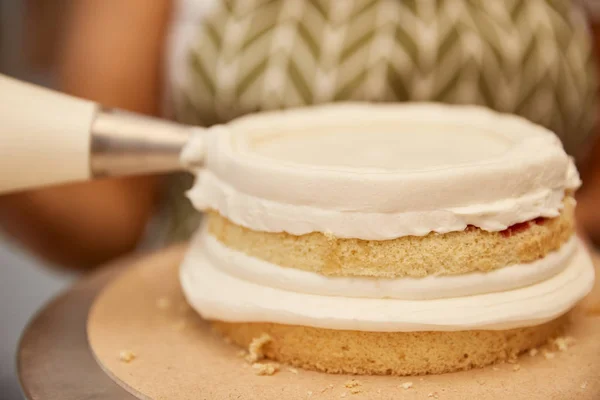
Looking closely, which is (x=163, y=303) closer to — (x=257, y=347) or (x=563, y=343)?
(x=257, y=347)

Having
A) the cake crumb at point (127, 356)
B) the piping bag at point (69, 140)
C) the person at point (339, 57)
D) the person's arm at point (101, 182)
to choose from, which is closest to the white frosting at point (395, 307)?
the cake crumb at point (127, 356)

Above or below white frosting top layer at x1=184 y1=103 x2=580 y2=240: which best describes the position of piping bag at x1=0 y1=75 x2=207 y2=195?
above

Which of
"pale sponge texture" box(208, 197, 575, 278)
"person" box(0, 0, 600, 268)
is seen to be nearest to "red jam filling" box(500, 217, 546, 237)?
"pale sponge texture" box(208, 197, 575, 278)

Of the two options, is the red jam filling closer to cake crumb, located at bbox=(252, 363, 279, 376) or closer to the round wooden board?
the round wooden board

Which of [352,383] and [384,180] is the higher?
[384,180]

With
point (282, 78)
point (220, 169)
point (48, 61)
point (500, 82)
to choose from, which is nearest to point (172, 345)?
point (220, 169)

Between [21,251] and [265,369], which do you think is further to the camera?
[21,251]

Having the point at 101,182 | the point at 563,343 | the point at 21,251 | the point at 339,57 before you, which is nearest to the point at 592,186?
the point at 339,57

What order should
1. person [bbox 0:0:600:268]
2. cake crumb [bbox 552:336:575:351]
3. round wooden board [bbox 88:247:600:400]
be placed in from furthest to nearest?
person [bbox 0:0:600:268] → cake crumb [bbox 552:336:575:351] → round wooden board [bbox 88:247:600:400]
